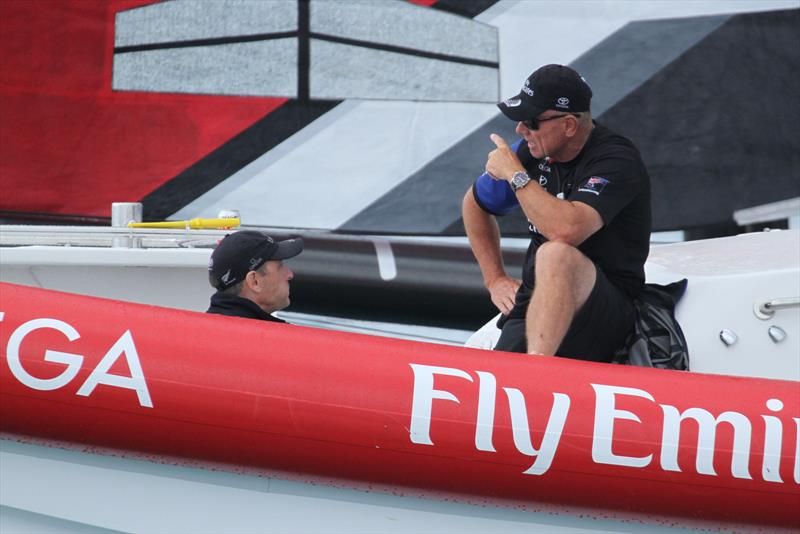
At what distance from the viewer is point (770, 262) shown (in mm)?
2068

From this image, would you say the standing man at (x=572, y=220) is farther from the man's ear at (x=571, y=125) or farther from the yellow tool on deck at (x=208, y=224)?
the yellow tool on deck at (x=208, y=224)

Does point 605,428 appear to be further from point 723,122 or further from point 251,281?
point 723,122

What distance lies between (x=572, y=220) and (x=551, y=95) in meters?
0.23

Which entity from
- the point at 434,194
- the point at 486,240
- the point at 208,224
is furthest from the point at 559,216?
the point at 434,194

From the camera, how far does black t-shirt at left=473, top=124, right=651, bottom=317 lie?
6.27 feet

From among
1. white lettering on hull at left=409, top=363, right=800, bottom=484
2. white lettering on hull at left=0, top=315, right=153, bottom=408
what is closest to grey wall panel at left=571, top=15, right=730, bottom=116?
white lettering on hull at left=409, top=363, right=800, bottom=484

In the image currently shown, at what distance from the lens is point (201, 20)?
3400mm

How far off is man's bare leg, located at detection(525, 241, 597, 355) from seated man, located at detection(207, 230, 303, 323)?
0.48 m

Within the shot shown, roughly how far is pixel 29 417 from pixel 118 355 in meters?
0.15

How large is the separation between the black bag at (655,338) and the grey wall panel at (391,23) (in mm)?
1614

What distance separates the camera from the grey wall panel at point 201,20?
132 inches

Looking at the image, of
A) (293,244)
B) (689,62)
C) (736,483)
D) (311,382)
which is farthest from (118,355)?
(689,62)

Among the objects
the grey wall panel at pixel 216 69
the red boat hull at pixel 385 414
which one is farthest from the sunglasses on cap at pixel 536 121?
the grey wall panel at pixel 216 69

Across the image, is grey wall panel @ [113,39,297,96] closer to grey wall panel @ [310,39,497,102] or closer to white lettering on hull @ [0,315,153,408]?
grey wall panel @ [310,39,497,102]
